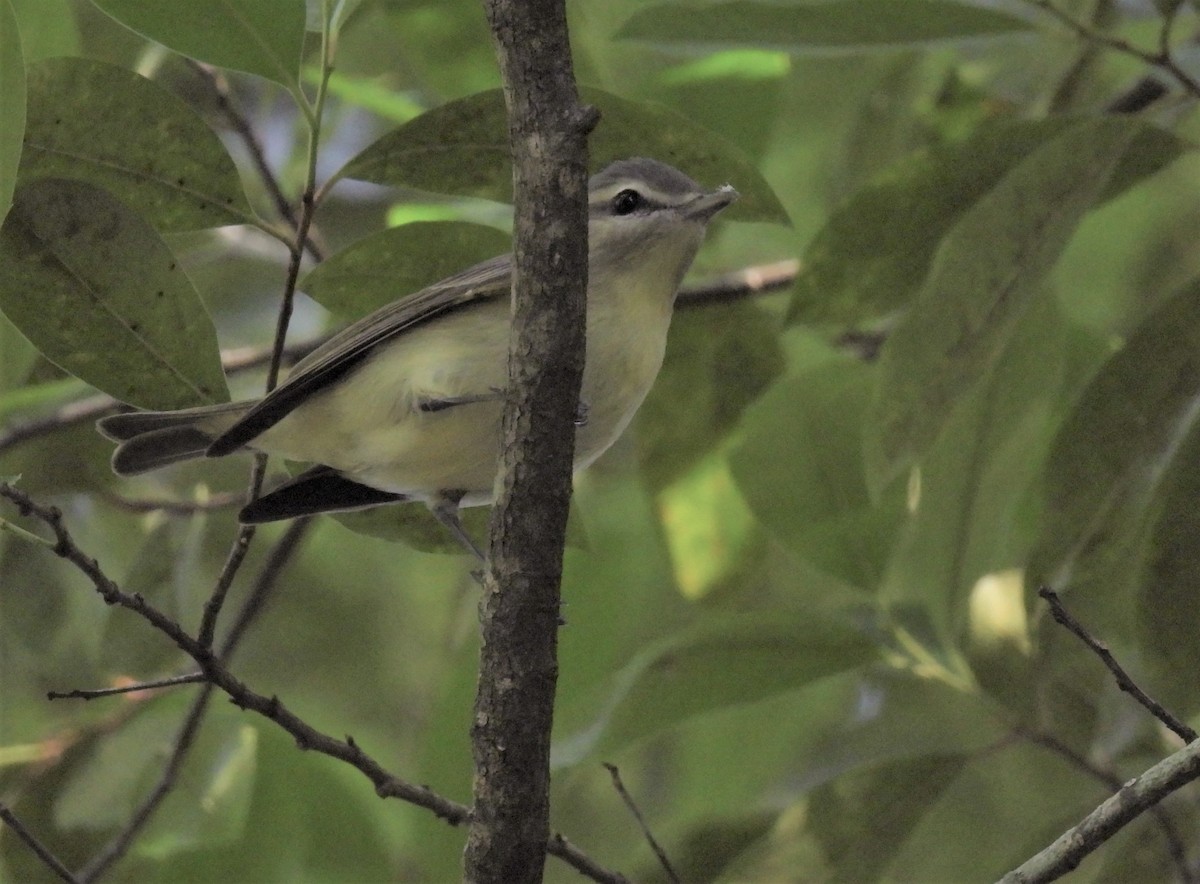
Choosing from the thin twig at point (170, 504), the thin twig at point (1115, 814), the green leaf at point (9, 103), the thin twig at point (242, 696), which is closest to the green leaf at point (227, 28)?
the green leaf at point (9, 103)

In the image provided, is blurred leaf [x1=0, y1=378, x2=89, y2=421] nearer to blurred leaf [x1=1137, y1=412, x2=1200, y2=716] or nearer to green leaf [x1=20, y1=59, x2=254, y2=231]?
green leaf [x1=20, y1=59, x2=254, y2=231]

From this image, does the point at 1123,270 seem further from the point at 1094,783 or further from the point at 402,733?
the point at 402,733

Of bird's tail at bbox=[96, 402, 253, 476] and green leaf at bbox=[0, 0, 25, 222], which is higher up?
bird's tail at bbox=[96, 402, 253, 476]

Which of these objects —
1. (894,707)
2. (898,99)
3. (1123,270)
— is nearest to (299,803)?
(894,707)

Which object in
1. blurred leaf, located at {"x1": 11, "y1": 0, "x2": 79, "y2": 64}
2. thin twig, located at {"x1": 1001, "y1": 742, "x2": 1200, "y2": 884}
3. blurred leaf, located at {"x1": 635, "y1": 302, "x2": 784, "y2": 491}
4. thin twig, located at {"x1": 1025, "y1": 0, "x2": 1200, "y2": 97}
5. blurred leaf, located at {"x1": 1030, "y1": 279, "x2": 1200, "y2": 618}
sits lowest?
thin twig, located at {"x1": 1001, "y1": 742, "x2": 1200, "y2": 884}

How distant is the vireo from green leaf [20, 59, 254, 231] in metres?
0.37

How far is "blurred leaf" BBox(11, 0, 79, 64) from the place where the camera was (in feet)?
9.34

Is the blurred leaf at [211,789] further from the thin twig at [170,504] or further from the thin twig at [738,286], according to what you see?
the thin twig at [738,286]

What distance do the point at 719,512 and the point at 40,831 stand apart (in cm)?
181

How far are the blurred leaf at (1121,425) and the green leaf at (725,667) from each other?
440mm

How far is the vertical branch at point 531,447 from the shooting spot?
2.10 metres

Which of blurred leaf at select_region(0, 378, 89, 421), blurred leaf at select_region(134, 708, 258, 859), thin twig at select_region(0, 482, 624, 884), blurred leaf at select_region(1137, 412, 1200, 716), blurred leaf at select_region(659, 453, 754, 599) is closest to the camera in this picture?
thin twig at select_region(0, 482, 624, 884)

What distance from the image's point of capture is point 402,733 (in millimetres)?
5238

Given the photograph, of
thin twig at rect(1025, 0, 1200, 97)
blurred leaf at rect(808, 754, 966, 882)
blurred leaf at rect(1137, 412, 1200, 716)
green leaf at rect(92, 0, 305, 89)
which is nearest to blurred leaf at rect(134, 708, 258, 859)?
blurred leaf at rect(808, 754, 966, 882)
